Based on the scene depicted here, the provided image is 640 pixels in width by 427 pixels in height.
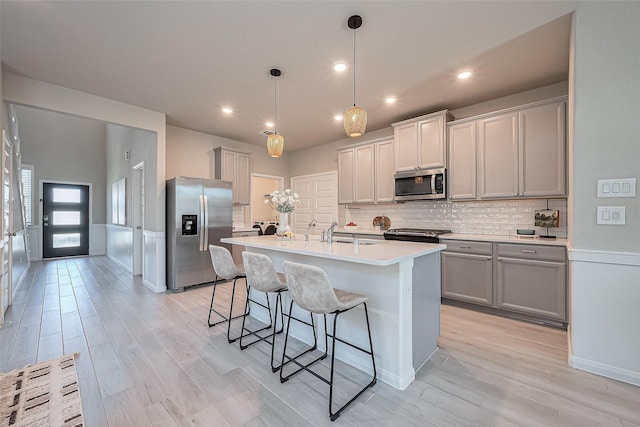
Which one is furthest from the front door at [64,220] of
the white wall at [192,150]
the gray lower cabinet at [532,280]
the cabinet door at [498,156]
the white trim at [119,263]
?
the gray lower cabinet at [532,280]

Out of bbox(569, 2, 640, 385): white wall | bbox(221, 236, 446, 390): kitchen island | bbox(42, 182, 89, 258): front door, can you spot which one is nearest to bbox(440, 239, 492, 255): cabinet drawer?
bbox(569, 2, 640, 385): white wall

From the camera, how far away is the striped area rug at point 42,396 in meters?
1.58

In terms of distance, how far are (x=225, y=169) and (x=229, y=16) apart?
10.8ft

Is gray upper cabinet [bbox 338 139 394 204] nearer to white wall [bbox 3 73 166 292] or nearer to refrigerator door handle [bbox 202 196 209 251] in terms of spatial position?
refrigerator door handle [bbox 202 196 209 251]

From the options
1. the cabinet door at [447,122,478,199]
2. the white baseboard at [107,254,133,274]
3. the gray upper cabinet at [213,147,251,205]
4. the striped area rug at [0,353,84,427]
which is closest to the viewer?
the striped area rug at [0,353,84,427]

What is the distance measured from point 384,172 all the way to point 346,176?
2.58ft

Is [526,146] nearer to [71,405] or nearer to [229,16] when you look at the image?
[229,16]

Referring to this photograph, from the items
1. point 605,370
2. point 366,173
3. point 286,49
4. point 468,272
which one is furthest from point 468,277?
Result: point 286,49

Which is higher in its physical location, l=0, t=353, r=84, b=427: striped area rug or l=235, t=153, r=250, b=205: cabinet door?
l=235, t=153, r=250, b=205: cabinet door

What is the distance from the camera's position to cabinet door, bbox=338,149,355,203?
16.3 feet

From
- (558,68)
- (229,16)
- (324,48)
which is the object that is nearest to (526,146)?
(558,68)

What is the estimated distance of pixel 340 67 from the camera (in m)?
2.86

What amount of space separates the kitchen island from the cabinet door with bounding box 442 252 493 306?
3.88 ft

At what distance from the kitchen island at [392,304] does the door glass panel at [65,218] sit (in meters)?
8.10
